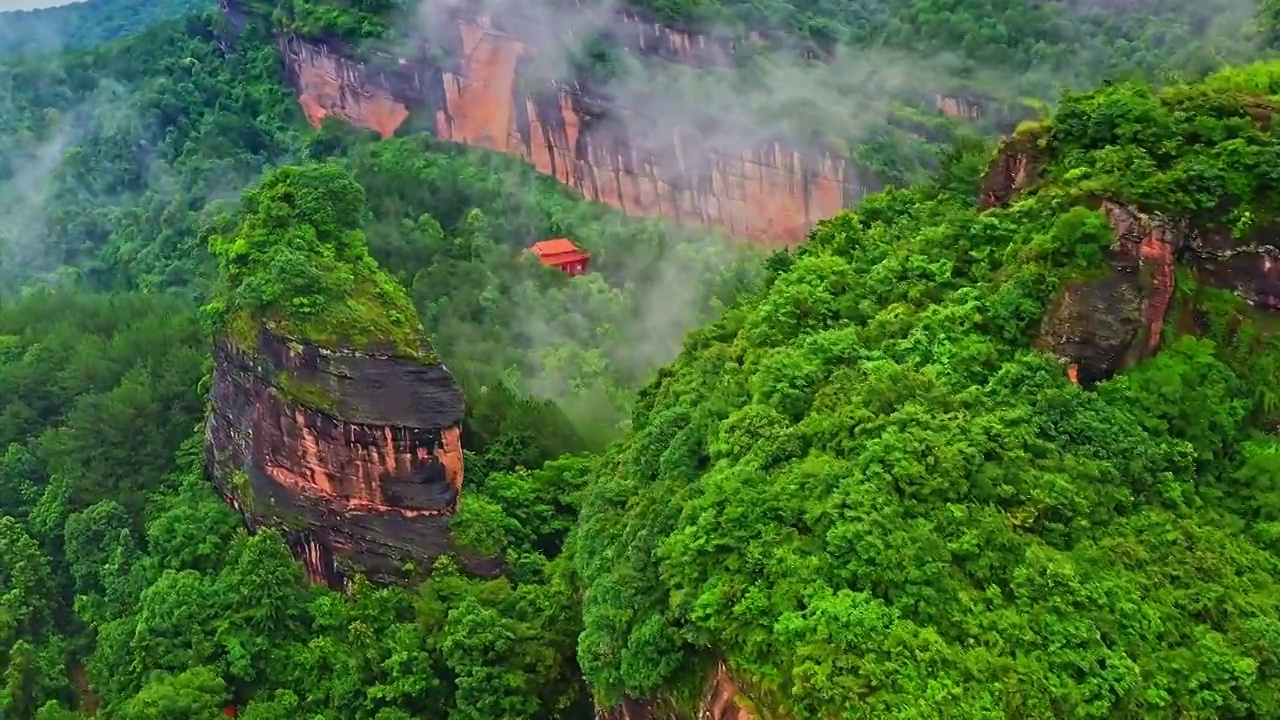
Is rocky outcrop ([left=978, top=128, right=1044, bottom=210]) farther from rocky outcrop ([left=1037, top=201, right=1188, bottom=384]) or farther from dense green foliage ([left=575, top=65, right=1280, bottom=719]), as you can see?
rocky outcrop ([left=1037, top=201, right=1188, bottom=384])

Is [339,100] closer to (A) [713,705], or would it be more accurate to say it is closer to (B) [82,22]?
(B) [82,22]

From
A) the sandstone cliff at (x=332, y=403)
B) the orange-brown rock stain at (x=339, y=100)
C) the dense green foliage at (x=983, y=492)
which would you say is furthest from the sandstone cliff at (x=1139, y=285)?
the orange-brown rock stain at (x=339, y=100)

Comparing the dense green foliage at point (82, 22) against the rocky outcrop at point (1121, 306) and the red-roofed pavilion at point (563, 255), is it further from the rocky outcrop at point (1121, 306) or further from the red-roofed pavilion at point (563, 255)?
the rocky outcrop at point (1121, 306)

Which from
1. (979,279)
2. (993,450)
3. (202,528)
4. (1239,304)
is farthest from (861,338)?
(202,528)

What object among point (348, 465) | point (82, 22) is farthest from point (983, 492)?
point (82, 22)

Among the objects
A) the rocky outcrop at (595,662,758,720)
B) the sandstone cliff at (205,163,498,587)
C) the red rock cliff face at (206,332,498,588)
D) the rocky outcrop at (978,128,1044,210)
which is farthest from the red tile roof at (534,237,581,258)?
the rocky outcrop at (595,662,758,720)

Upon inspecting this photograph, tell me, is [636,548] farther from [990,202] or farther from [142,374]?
[142,374]

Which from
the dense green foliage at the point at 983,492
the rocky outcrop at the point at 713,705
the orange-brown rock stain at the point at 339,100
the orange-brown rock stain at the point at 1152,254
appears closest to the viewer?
the dense green foliage at the point at 983,492
